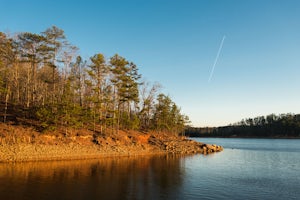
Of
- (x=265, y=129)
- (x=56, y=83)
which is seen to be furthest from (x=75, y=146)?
(x=265, y=129)

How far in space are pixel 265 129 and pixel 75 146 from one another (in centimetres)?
16555

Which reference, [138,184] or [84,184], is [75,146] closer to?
[84,184]

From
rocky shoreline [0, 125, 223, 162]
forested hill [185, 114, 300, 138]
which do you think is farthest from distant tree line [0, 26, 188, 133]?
forested hill [185, 114, 300, 138]

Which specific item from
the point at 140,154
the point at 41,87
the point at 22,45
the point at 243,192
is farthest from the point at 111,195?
the point at 41,87

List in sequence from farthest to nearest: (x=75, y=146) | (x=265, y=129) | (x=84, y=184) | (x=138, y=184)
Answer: (x=265, y=129), (x=75, y=146), (x=138, y=184), (x=84, y=184)

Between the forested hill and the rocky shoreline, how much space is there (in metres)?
121

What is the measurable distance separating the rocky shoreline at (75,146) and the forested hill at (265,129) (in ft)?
398

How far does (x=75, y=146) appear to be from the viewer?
35.4 metres

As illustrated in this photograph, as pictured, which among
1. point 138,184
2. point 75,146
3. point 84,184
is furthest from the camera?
point 75,146

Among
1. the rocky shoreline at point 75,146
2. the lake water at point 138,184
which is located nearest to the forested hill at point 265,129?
the rocky shoreline at point 75,146

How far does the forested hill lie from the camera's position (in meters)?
156

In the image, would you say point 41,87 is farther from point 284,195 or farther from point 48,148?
point 284,195

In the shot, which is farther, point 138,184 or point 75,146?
point 75,146

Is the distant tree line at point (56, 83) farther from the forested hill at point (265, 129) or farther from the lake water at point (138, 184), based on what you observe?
the forested hill at point (265, 129)
